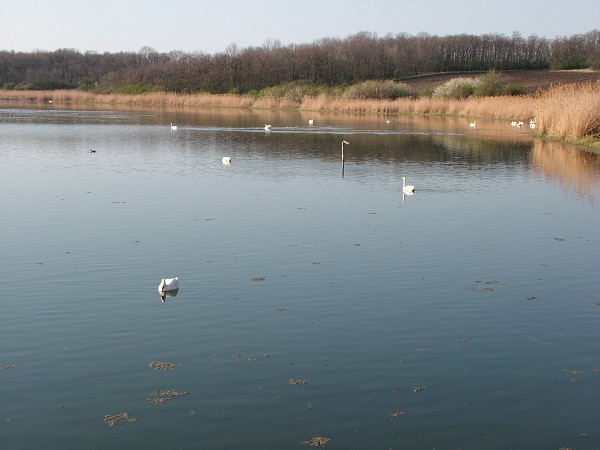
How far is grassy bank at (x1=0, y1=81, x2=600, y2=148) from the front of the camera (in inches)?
1080

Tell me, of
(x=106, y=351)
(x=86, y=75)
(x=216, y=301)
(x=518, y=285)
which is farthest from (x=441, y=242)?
(x=86, y=75)

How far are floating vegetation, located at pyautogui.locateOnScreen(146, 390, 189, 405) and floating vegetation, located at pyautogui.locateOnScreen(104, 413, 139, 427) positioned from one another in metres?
0.29

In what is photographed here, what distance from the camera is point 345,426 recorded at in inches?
219

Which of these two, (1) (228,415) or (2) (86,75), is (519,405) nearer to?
(1) (228,415)

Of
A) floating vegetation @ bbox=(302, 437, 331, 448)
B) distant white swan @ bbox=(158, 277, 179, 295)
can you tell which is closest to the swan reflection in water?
distant white swan @ bbox=(158, 277, 179, 295)

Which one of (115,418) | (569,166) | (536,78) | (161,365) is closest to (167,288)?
(161,365)

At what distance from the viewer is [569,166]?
21.6 meters

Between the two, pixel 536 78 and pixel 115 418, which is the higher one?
pixel 536 78

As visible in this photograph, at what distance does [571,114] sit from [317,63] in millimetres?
63844

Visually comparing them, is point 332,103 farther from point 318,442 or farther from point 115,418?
point 318,442

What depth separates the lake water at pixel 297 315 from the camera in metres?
5.66

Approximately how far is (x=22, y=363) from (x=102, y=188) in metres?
10.2

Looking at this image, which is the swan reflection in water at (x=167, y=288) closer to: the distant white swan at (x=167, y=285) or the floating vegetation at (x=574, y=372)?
the distant white swan at (x=167, y=285)

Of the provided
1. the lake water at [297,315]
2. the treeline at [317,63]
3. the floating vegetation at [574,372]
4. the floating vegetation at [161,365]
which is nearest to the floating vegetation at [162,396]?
the lake water at [297,315]
